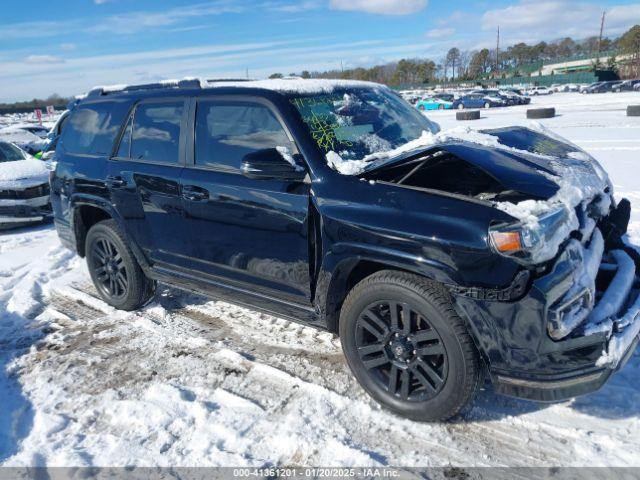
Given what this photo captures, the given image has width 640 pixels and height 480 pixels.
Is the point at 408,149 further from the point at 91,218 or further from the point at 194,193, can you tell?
the point at 91,218

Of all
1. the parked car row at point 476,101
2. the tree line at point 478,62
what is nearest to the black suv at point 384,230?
the parked car row at point 476,101

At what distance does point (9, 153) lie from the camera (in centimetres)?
1006

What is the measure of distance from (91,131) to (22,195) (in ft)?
15.4

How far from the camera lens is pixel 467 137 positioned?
12.0 ft

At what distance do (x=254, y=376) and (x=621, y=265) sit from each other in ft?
8.32

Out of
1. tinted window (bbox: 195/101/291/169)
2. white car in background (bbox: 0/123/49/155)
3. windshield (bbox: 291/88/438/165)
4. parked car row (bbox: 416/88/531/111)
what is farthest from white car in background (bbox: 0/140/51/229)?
parked car row (bbox: 416/88/531/111)

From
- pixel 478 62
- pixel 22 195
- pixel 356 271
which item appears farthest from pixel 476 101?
pixel 478 62

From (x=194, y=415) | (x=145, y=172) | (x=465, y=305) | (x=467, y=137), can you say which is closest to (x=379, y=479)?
(x=465, y=305)

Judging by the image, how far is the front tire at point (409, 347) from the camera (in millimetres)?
2771

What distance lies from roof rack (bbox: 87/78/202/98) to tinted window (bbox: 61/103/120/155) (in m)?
0.17

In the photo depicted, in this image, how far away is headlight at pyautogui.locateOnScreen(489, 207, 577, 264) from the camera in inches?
98.6

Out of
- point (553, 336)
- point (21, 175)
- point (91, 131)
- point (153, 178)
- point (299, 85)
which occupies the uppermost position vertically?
point (299, 85)

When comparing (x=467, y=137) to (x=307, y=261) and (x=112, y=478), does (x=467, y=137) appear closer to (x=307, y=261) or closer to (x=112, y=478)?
(x=307, y=261)

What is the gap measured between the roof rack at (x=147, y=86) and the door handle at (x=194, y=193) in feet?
2.82
